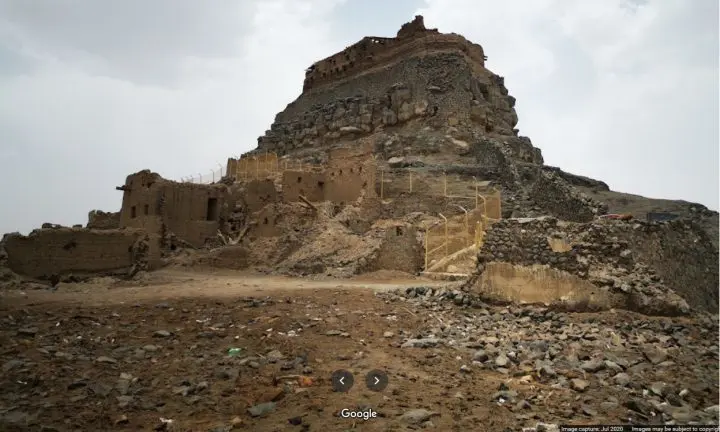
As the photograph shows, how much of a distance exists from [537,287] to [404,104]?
27086 millimetres

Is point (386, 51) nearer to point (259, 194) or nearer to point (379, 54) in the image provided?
point (379, 54)

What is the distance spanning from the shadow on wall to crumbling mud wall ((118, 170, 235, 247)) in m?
16.4

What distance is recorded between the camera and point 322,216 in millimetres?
20422

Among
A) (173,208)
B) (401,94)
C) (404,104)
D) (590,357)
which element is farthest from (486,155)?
(590,357)

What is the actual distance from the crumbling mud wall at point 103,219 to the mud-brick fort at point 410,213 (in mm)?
80

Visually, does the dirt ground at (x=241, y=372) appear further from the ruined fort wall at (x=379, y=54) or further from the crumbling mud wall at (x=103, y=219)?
the ruined fort wall at (x=379, y=54)

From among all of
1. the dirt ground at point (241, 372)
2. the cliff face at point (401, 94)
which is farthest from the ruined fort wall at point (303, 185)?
the dirt ground at point (241, 372)

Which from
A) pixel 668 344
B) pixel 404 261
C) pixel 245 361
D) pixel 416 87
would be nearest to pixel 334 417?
pixel 245 361

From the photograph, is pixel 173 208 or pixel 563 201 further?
pixel 173 208

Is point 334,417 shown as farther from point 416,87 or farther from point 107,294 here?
point 416,87

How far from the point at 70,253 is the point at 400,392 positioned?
12582 millimetres

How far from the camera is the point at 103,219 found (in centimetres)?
2370

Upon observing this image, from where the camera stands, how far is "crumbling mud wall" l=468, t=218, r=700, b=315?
7.52 m

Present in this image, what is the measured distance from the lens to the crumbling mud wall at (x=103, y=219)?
76.9 feet
